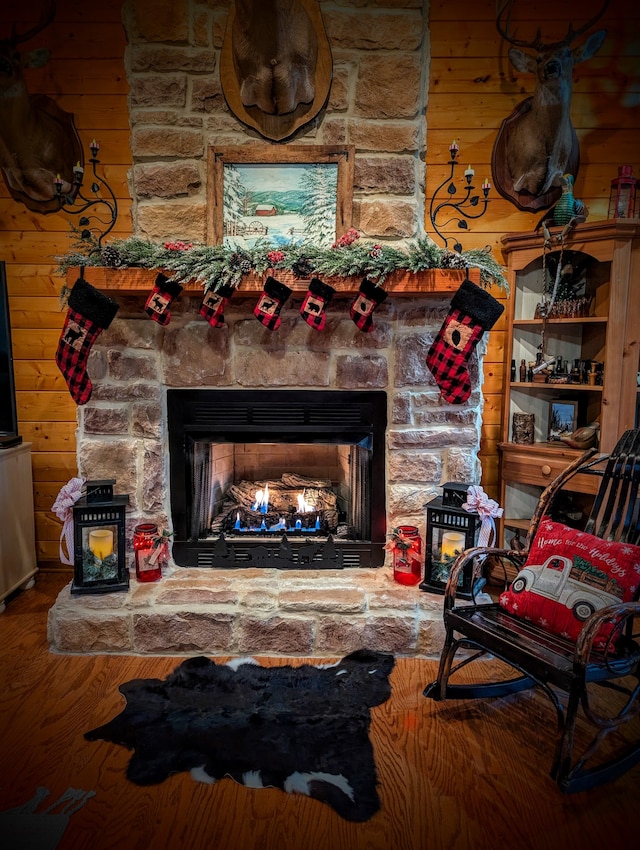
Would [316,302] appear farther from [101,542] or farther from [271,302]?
[101,542]

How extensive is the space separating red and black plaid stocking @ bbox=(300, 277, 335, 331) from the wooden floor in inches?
60.7

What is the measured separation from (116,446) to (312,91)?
74.0 inches

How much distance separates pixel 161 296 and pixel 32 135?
1420 millimetres

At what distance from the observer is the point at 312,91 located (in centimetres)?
253

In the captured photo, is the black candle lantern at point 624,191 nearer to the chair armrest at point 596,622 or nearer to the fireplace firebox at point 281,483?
the fireplace firebox at point 281,483

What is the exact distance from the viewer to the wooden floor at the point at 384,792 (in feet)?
4.96

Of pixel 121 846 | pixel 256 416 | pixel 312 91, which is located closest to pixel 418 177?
pixel 312 91

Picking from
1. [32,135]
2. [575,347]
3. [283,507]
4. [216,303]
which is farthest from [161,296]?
[575,347]

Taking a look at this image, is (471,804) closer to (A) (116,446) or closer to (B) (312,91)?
(A) (116,446)

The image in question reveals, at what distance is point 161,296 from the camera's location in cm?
235

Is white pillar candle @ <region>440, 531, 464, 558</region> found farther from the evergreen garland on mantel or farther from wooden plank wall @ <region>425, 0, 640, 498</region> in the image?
wooden plank wall @ <region>425, 0, 640, 498</region>

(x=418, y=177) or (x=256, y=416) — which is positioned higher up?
(x=418, y=177)

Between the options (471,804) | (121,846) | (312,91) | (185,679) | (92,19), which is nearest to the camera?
(121,846)

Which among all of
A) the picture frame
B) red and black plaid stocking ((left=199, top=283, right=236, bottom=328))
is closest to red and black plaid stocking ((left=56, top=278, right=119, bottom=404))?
red and black plaid stocking ((left=199, top=283, right=236, bottom=328))
